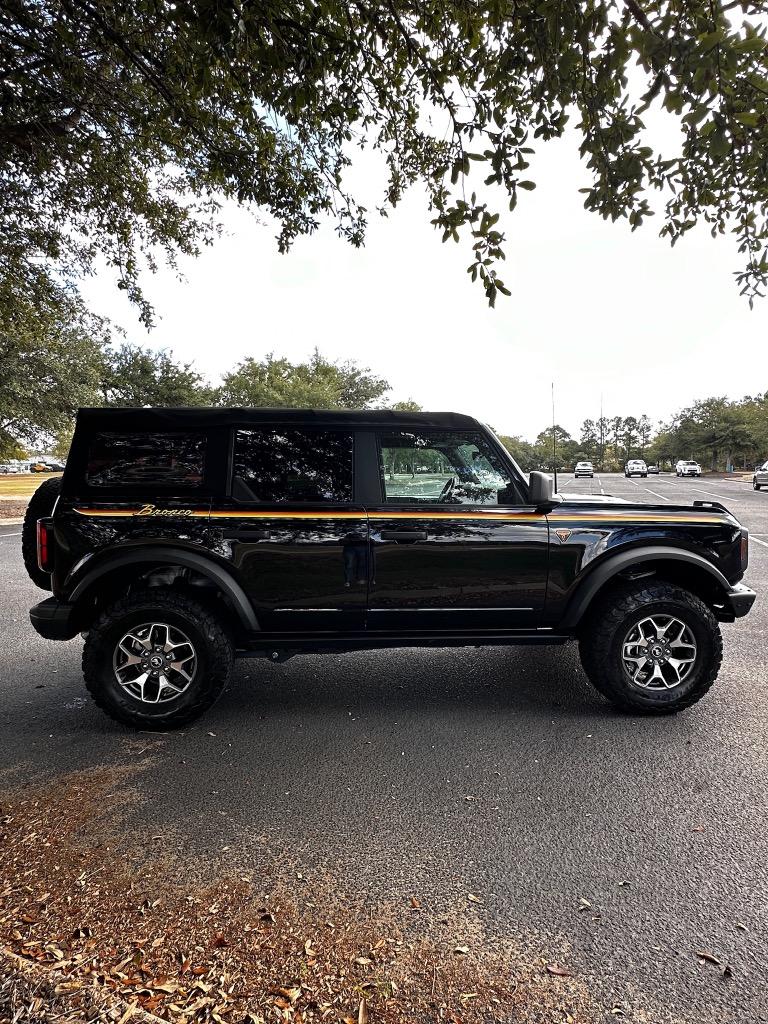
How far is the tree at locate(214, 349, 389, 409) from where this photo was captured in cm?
3441

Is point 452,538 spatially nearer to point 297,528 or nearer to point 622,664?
point 297,528

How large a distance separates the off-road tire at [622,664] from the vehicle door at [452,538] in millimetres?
451

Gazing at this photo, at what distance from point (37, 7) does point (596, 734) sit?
762 centimetres

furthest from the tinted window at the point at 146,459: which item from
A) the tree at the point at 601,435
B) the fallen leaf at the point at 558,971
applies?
the tree at the point at 601,435

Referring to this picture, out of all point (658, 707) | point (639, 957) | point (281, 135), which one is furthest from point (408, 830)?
point (281, 135)

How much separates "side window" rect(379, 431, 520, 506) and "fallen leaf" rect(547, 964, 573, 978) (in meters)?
2.47

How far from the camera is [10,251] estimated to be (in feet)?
26.7

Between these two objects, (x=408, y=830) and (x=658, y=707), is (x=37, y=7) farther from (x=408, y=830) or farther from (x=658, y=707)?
(x=658, y=707)

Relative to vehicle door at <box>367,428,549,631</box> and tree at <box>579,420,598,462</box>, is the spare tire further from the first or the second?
tree at <box>579,420,598,462</box>

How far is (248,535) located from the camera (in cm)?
358

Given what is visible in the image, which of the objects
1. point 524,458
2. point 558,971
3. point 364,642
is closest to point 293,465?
point 364,642

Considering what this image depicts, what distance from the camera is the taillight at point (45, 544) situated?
3525mm

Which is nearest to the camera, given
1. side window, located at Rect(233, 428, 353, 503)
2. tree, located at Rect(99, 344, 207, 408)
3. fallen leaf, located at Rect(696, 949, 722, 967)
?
fallen leaf, located at Rect(696, 949, 722, 967)

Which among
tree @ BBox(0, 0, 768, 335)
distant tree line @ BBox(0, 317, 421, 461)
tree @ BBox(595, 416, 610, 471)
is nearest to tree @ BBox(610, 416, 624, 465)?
tree @ BBox(595, 416, 610, 471)
